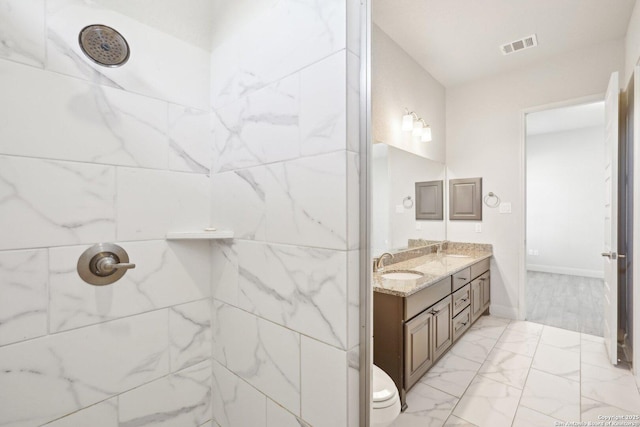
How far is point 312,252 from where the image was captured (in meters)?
0.88

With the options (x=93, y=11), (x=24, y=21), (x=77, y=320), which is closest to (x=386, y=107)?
(x=93, y=11)

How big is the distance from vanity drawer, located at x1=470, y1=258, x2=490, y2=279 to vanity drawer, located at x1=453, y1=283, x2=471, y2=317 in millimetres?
177

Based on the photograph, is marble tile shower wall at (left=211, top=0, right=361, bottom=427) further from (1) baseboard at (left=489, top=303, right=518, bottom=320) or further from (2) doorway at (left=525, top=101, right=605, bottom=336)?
(2) doorway at (left=525, top=101, right=605, bottom=336)

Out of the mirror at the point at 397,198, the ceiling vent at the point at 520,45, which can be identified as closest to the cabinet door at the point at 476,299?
the mirror at the point at 397,198

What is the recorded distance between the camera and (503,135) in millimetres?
3332

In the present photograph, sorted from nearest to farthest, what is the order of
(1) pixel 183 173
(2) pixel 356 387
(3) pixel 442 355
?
(2) pixel 356 387
(1) pixel 183 173
(3) pixel 442 355

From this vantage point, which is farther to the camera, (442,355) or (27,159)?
(442,355)

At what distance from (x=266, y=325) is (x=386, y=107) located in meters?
2.21

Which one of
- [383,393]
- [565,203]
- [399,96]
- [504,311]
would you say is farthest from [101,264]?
[565,203]

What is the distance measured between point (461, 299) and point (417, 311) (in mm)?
938

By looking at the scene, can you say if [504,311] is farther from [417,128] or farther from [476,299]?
[417,128]

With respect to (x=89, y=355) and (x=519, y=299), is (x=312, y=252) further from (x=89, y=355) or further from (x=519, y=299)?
(x=519, y=299)

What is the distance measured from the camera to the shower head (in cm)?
100

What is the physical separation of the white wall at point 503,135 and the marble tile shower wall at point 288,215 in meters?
3.19
